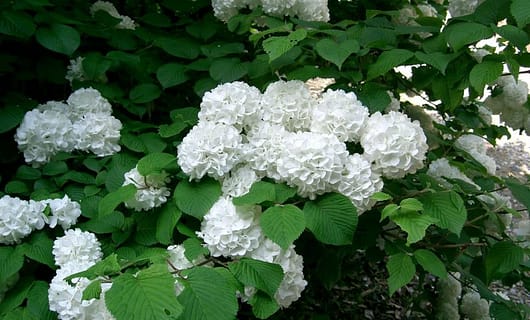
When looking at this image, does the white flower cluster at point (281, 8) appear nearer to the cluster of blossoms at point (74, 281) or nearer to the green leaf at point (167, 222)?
the green leaf at point (167, 222)

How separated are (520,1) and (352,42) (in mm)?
555

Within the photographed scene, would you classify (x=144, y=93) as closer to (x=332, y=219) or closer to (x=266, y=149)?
(x=266, y=149)

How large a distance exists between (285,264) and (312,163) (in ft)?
1.00

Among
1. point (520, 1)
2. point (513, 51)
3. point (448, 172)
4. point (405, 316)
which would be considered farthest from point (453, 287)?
point (520, 1)

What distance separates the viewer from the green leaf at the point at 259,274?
1575 mm

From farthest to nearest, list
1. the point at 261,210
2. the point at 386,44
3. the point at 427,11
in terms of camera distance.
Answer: the point at 427,11, the point at 386,44, the point at 261,210

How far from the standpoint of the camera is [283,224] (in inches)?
Answer: 63.1

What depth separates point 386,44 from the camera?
85.9 inches

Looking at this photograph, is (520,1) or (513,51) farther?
(513,51)

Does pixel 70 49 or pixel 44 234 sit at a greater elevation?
pixel 70 49

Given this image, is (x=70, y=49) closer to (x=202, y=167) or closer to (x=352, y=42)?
(x=202, y=167)

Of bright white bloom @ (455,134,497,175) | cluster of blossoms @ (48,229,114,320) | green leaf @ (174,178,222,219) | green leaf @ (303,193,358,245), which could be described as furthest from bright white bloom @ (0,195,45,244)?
bright white bloom @ (455,134,497,175)

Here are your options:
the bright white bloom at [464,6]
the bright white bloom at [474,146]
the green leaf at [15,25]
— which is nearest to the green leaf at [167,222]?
the green leaf at [15,25]

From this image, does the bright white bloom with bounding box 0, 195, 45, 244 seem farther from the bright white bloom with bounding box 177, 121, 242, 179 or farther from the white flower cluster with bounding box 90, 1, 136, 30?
the white flower cluster with bounding box 90, 1, 136, 30
